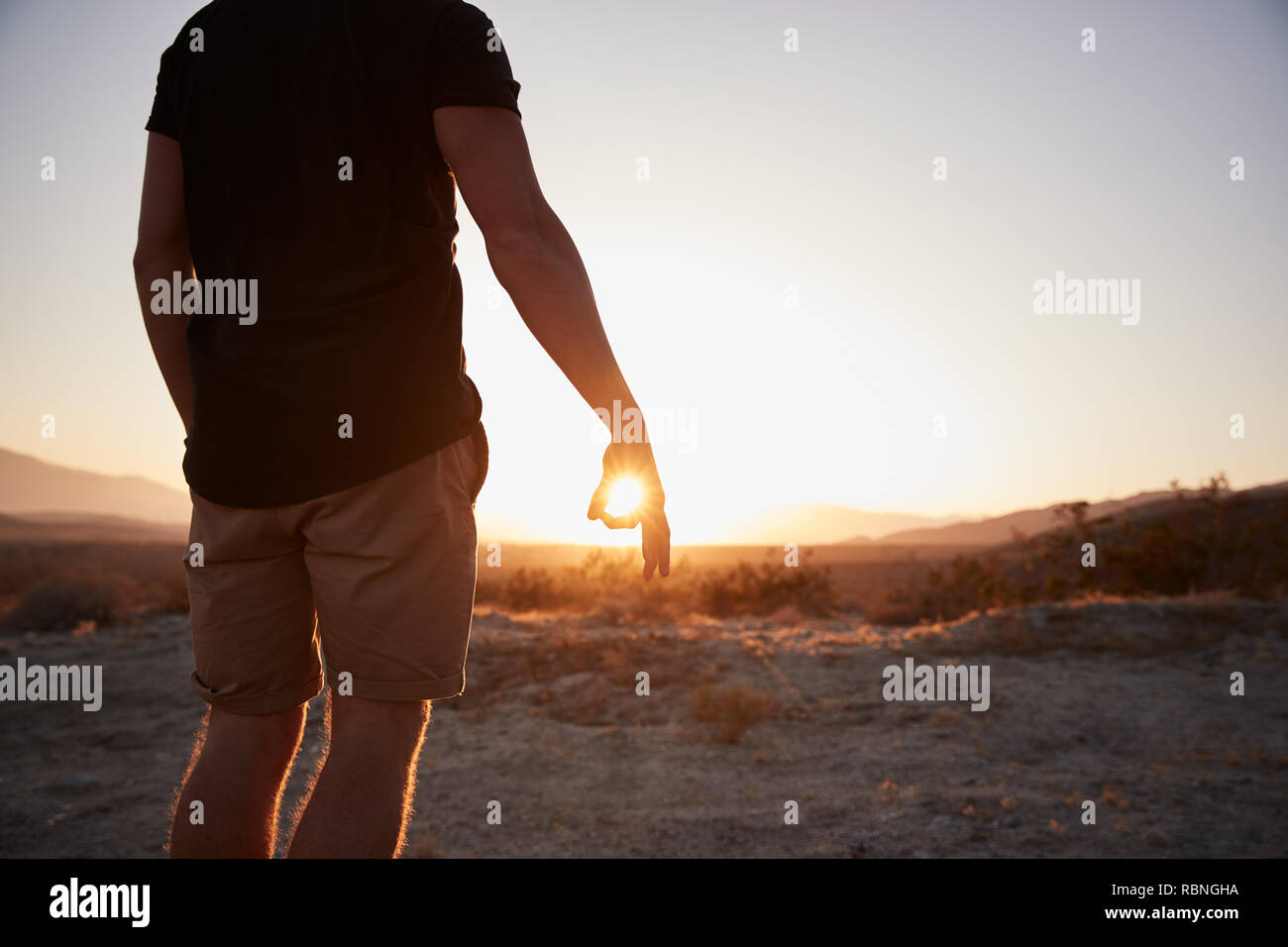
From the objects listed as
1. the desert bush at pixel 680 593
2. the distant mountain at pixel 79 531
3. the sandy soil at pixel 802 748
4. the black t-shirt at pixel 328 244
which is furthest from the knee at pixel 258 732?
the distant mountain at pixel 79 531

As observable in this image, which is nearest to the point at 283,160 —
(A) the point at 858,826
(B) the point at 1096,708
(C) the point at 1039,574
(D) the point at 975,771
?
(A) the point at 858,826

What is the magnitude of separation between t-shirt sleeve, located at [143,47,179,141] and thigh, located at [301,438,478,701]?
830 millimetres

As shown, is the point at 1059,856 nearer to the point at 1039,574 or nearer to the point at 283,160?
the point at 283,160

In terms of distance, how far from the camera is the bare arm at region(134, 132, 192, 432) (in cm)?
155

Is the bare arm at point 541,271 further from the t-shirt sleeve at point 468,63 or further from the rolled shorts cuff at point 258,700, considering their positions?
the rolled shorts cuff at point 258,700

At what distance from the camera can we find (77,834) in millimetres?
4164

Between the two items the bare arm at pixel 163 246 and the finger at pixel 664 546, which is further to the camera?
the bare arm at pixel 163 246

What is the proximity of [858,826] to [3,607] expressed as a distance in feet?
40.9

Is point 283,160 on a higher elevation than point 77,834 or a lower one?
higher

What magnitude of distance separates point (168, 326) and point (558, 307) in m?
0.82

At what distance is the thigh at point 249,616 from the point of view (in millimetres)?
1393

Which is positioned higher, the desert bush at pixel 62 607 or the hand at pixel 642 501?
the hand at pixel 642 501

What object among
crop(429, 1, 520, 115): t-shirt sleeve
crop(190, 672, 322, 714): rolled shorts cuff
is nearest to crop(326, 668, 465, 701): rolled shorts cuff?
crop(190, 672, 322, 714): rolled shorts cuff

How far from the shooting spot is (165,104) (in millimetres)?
1571
